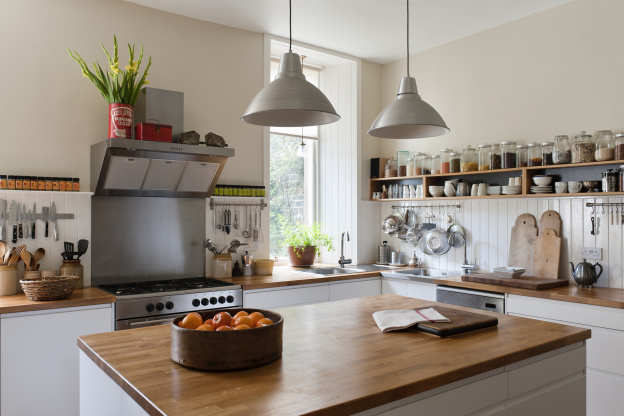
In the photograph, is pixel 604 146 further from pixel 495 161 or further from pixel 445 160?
pixel 445 160

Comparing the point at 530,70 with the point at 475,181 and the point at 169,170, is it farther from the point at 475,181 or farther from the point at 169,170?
the point at 169,170

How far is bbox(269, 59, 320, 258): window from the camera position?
5133 millimetres

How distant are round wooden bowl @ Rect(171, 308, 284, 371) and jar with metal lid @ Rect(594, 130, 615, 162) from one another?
294cm

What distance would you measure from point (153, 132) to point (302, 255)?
6.51 feet

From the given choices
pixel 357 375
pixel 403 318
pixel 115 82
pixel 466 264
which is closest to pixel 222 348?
pixel 357 375

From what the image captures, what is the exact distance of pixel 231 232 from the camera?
14.4 ft

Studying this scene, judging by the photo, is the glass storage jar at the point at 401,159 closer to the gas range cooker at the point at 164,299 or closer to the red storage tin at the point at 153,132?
the gas range cooker at the point at 164,299

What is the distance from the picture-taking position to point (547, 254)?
3879 millimetres

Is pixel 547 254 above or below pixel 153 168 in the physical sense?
below

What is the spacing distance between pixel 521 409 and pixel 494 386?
22 centimetres

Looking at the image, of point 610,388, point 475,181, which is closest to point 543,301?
point 610,388

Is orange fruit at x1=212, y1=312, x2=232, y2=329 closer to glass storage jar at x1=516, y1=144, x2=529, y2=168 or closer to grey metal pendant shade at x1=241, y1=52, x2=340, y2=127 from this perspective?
grey metal pendant shade at x1=241, y1=52, x2=340, y2=127

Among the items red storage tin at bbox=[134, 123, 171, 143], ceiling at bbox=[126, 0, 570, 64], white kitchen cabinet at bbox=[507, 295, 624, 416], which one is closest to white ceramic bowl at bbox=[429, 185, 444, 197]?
ceiling at bbox=[126, 0, 570, 64]

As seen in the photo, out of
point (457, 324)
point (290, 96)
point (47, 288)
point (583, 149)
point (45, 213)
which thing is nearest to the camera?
point (290, 96)
